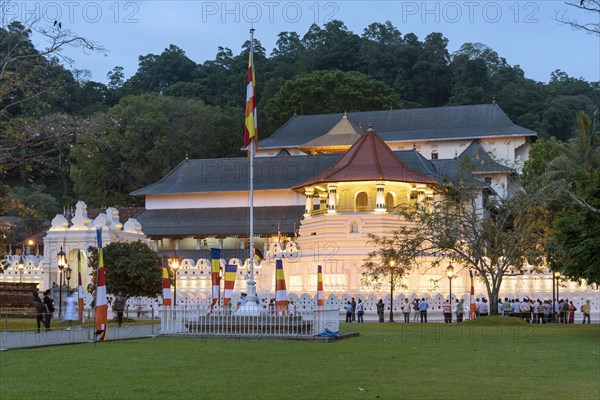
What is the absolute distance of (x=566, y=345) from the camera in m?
20.9

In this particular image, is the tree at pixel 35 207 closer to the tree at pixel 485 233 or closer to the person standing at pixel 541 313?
the tree at pixel 485 233

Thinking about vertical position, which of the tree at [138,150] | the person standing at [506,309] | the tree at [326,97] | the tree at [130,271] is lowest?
the person standing at [506,309]

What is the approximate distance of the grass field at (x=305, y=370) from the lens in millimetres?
12109

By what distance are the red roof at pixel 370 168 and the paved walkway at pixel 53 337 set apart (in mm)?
22249

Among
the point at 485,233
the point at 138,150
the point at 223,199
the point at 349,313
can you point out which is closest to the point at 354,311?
the point at 349,313

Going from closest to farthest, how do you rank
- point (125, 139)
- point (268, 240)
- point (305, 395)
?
1. point (305, 395)
2. point (268, 240)
3. point (125, 139)

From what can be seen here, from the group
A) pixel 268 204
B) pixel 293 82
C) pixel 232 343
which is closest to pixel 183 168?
pixel 268 204

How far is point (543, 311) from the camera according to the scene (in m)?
37.6

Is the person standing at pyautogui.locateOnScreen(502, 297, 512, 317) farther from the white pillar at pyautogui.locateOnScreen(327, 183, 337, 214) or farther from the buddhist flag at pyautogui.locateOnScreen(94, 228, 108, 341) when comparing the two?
the buddhist flag at pyautogui.locateOnScreen(94, 228, 108, 341)

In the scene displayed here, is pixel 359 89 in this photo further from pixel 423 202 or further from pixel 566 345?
pixel 566 345

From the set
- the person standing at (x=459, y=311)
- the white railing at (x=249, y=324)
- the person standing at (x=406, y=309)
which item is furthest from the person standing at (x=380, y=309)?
the white railing at (x=249, y=324)

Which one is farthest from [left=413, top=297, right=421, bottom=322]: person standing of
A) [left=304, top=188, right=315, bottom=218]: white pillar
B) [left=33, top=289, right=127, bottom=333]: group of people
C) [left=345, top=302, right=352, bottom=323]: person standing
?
[left=304, top=188, right=315, bottom=218]: white pillar

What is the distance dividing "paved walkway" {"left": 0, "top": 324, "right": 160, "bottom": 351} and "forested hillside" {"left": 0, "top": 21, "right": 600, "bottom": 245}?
86.7 feet

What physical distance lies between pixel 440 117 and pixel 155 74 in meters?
47.3
